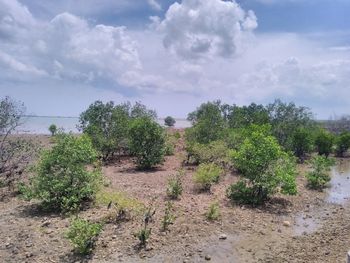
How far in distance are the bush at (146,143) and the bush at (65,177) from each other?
9693mm

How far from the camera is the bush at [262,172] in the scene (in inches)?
567

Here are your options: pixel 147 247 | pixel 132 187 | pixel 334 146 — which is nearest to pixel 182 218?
pixel 147 247

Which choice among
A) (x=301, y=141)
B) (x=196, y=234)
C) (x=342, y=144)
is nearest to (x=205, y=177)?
(x=196, y=234)

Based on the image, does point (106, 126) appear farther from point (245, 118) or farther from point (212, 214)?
point (245, 118)

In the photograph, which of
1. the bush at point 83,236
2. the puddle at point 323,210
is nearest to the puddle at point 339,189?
the puddle at point 323,210

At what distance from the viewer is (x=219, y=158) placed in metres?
22.8

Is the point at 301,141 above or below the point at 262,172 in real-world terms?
above

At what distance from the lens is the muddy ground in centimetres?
938

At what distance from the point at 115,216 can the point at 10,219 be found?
3.02 metres

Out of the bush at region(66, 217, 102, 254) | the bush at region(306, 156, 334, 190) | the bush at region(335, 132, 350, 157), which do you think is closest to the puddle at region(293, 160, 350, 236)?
the bush at region(306, 156, 334, 190)

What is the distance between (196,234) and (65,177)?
4.52 meters

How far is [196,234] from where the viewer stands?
10.6m

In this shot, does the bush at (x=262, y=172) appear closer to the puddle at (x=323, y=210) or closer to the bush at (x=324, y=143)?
the puddle at (x=323, y=210)

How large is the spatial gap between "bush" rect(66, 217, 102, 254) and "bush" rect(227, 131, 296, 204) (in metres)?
6.78
